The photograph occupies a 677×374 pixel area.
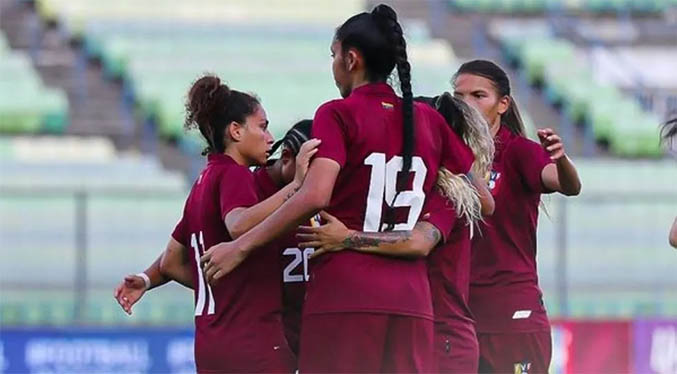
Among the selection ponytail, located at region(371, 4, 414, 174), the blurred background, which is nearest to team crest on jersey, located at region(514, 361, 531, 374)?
ponytail, located at region(371, 4, 414, 174)

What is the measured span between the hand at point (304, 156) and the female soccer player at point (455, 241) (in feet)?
1.43

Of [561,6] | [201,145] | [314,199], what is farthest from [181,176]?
[314,199]

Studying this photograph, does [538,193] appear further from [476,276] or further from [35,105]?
[35,105]

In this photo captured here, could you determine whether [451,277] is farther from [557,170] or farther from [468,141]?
[557,170]

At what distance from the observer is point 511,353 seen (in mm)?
5551

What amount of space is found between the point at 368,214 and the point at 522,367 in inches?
53.0

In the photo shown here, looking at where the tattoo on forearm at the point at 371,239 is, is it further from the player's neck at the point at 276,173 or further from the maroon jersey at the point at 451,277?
the player's neck at the point at 276,173

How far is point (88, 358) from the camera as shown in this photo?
34.4 ft

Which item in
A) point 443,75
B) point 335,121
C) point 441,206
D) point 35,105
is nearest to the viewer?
point 335,121

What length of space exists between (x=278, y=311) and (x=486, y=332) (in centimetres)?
103

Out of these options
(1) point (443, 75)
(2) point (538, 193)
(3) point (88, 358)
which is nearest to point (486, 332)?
(2) point (538, 193)

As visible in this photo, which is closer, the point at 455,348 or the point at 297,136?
the point at 297,136

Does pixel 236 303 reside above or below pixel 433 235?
below

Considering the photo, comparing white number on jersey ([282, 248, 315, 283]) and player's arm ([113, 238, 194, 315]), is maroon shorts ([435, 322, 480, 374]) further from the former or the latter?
player's arm ([113, 238, 194, 315])
